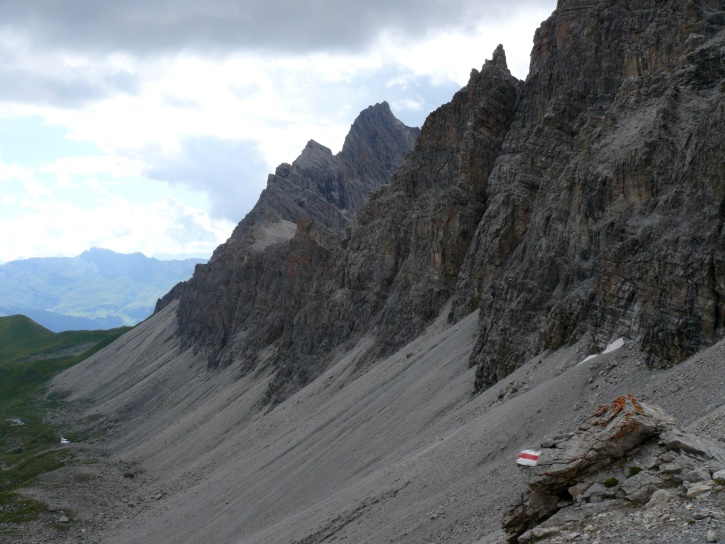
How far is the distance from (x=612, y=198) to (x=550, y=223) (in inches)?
354

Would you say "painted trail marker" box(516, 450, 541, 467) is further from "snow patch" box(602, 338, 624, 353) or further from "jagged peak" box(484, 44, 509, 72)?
"jagged peak" box(484, 44, 509, 72)

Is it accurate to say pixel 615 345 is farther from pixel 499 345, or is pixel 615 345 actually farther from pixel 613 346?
pixel 499 345

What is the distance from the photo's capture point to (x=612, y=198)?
172ft

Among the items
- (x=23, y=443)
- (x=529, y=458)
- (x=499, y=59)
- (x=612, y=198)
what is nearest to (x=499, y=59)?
(x=499, y=59)

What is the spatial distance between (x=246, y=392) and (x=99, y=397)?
64.1 meters

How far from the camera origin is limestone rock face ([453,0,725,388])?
41.8 m

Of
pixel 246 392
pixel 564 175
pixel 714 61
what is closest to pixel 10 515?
pixel 246 392

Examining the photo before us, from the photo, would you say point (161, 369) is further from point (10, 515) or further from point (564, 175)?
point (564, 175)

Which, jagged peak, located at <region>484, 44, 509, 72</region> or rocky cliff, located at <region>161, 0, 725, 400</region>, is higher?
jagged peak, located at <region>484, 44, 509, 72</region>

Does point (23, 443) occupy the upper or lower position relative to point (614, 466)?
upper

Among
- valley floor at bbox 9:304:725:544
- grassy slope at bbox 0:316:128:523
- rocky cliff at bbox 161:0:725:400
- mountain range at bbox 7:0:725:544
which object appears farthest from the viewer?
grassy slope at bbox 0:316:128:523

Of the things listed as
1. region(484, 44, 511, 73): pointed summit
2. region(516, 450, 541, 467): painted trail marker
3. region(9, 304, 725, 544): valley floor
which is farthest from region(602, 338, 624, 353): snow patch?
region(484, 44, 511, 73): pointed summit

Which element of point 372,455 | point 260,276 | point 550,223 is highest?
point 260,276

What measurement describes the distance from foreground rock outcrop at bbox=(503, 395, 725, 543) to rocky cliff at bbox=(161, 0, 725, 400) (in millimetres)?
18551
